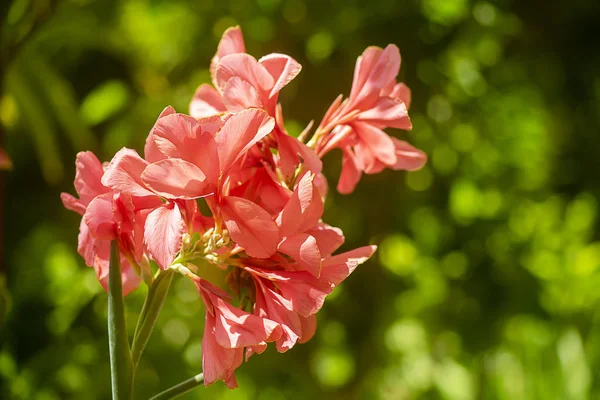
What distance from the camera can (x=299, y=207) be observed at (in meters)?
0.31

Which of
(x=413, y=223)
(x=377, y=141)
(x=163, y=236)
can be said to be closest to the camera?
(x=163, y=236)

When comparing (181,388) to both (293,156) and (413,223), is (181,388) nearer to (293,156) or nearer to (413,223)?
(293,156)

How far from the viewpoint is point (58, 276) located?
124cm

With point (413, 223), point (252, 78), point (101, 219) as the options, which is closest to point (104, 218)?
point (101, 219)

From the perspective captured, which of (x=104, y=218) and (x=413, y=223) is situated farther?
(x=413, y=223)

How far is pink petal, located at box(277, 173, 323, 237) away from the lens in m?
0.31

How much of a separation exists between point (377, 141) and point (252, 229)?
0.41 ft

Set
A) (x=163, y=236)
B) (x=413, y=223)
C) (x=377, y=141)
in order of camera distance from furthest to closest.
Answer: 1. (x=413, y=223)
2. (x=377, y=141)
3. (x=163, y=236)

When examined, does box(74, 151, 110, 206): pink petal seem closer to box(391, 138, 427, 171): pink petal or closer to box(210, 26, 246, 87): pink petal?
box(210, 26, 246, 87): pink petal

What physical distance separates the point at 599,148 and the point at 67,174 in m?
1.31

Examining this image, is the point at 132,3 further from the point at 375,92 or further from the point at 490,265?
the point at 375,92

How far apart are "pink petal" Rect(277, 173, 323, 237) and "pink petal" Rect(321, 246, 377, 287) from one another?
0.08 feet

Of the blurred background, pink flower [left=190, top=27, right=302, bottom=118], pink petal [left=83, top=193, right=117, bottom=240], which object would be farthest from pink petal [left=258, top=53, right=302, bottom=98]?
the blurred background

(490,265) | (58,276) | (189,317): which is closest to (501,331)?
(490,265)
